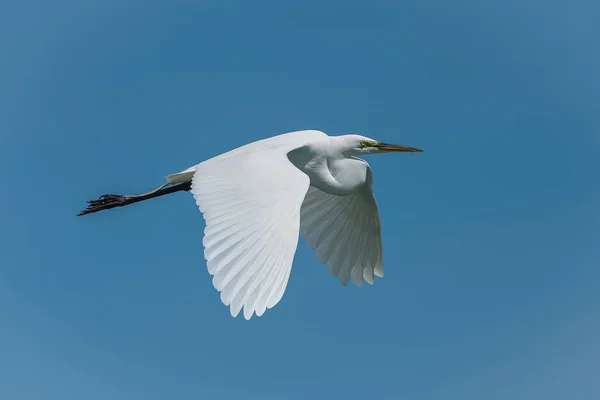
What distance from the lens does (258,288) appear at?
6.57m

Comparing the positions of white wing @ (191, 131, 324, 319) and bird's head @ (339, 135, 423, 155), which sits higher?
bird's head @ (339, 135, 423, 155)

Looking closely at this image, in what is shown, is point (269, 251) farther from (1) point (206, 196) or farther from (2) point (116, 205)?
(2) point (116, 205)

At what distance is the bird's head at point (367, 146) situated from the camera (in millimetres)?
9914

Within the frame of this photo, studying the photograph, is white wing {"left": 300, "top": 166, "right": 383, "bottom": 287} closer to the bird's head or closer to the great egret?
the great egret

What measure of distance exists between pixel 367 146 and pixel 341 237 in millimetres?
1127

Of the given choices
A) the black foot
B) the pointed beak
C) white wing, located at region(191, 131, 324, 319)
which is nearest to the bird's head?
the pointed beak

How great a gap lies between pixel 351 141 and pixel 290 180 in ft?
7.21

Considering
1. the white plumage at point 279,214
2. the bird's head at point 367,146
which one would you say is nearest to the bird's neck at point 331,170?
the white plumage at point 279,214

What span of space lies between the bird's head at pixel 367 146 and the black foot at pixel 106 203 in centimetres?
273

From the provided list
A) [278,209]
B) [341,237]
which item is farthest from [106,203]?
[278,209]

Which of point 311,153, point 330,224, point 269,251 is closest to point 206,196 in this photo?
point 269,251

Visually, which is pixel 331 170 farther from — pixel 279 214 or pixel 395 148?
pixel 279 214

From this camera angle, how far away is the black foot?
10.8 m

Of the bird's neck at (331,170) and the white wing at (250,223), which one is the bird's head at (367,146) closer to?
the bird's neck at (331,170)
